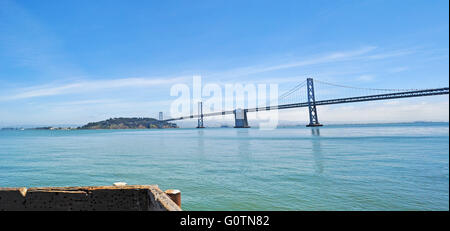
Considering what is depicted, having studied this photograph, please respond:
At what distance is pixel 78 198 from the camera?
13.3ft

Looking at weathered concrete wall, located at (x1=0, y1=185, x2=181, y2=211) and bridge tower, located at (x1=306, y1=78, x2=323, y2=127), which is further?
bridge tower, located at (x1=306, y1=78, x2=323, y2=127)

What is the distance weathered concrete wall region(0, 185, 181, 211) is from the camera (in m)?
4.05

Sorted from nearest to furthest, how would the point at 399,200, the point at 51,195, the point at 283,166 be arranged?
the point at 51,195 → the point at 399,200 → the point at 283,166

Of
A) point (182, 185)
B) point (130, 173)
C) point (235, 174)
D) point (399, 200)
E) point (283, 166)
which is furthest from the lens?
point (283, 166)

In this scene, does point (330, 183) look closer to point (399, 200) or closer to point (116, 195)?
point (399, 200)

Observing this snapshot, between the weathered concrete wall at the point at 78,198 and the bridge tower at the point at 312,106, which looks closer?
the weathered concrete wall at the point at 78,198

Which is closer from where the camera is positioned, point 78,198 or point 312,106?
point 78,198

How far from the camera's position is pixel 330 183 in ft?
29.7

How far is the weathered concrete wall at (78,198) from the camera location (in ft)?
13.3
